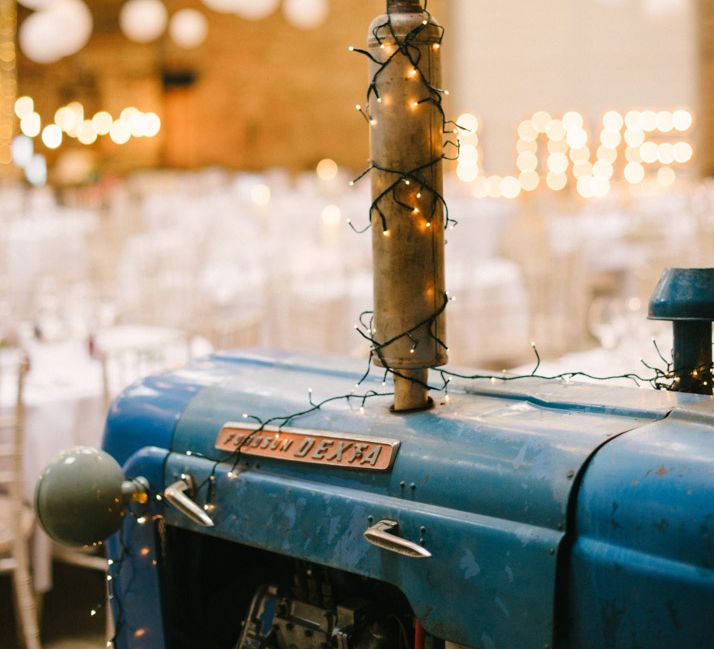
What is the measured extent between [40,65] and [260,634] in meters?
16.4

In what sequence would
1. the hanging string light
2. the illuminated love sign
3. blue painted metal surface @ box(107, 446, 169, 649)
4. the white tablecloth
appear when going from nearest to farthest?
blue painted metal surface @ box(107, 446, 169, 649)
the white tablecloth
the illuminated love sign
the hanging string light

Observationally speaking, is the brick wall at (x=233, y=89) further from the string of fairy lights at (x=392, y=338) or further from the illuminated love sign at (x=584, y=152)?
the string of fairy lights at (x=392, y=338)

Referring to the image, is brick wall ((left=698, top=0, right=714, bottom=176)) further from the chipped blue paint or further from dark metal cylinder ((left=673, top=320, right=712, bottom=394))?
the chipped blue paint

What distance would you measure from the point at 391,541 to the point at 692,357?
0.58 metres

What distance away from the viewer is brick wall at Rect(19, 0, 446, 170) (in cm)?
1584

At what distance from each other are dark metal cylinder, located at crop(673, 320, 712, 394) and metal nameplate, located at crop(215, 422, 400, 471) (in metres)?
0.48

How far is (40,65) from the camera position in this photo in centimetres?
1667

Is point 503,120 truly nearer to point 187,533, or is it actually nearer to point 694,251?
point 694,251

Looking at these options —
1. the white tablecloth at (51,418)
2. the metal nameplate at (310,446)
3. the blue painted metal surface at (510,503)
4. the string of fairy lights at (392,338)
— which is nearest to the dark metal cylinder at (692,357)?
the string of fairy lights at (392,338)

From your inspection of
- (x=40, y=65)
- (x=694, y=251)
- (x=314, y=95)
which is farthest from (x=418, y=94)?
(x=40, y=65)

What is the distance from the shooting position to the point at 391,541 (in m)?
1.35

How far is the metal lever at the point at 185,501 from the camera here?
5.22 ft

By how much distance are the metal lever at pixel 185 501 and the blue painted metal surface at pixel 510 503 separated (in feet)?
0.07

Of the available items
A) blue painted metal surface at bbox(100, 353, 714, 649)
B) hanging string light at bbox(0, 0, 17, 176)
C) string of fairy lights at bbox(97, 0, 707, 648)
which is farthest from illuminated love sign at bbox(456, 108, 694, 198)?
blue painted metal surface at bbox(100, 353, 714, 649)
